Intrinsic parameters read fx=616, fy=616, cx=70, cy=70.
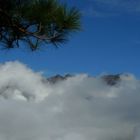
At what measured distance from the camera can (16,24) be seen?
7.14m

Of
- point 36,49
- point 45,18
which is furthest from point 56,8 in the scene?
point 36,49

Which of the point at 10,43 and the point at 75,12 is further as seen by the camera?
the point at 10,43

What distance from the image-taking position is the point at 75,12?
6.93 meters

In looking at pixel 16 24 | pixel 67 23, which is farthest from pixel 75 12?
pixel 16 24

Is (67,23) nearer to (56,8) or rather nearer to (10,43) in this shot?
(56,8)

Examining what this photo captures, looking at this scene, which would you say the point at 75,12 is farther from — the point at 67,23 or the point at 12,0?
the point at 12,0

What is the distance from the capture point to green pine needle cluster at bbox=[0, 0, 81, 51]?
701cm

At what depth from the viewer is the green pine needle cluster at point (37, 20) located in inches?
276

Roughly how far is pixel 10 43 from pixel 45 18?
1.95 feet

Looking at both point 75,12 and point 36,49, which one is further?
point 36,49

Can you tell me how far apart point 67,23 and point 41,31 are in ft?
1.08

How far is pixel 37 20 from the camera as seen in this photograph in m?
7.14

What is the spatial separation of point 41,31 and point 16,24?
12.0 inches

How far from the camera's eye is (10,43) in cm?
742
